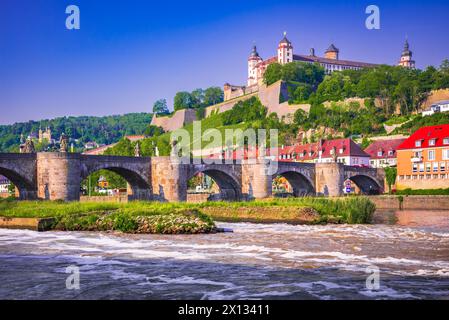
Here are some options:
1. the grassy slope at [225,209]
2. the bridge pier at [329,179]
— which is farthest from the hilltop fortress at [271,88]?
the grassy slope at [225,209]

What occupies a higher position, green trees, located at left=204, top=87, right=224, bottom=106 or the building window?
green trees, located at left=204, top=87, right=224, bottom=106

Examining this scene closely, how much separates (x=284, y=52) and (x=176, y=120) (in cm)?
3502

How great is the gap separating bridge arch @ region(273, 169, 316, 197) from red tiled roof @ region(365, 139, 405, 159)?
788 inches

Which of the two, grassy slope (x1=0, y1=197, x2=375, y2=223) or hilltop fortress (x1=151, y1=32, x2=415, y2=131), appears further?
hilltop fortress (x1=151, y1=32, x2=415, y2=131)

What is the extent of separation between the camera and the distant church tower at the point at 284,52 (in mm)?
165250

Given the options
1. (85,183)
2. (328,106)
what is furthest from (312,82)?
(85,183)

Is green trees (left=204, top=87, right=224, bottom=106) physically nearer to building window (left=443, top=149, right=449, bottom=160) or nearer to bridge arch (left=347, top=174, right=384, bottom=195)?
bridge arch (left=347, top=174, right=384, bottom=195)

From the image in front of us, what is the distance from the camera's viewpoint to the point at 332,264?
21156 millimetres

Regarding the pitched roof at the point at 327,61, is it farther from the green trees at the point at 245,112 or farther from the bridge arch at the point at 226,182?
the bridge arch at the point at 226,182

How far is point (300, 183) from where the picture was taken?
76625 millimetres

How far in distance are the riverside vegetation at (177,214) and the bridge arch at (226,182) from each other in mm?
17726

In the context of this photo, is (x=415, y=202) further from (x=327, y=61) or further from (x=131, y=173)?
(x=327, y=61)

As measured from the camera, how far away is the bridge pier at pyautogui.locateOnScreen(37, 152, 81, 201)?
47562 mm

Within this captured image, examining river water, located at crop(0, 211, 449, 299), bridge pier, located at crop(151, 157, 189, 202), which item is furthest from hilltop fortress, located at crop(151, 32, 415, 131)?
river water, located at crop(0, 211, 449, 299)
